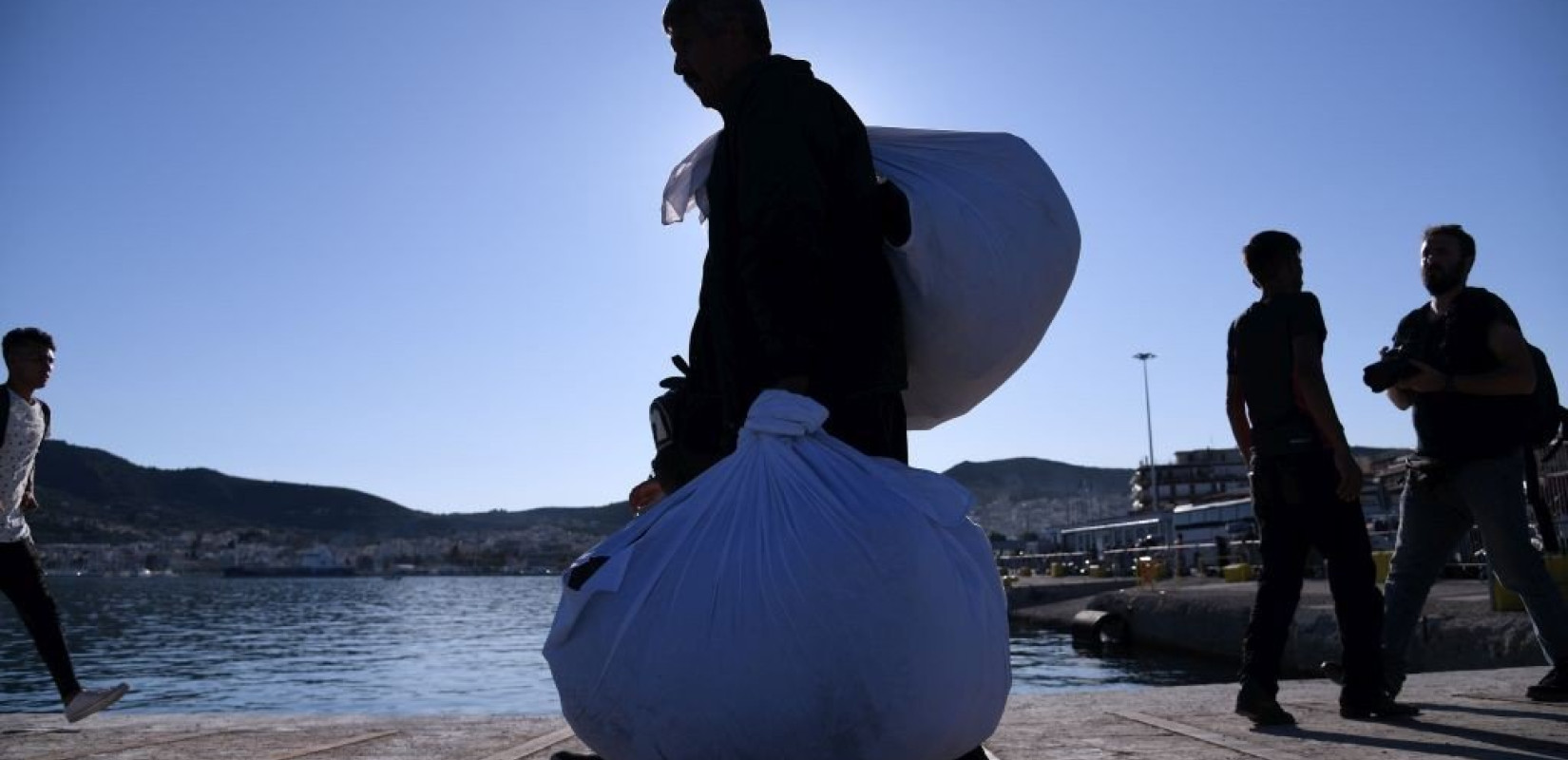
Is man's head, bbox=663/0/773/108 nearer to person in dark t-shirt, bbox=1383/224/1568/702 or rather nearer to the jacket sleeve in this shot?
the jacket sleeve

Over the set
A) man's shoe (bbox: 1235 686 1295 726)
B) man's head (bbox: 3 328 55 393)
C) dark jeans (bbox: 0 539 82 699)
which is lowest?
man's shoe (bbox: 1235 686 1295 726)

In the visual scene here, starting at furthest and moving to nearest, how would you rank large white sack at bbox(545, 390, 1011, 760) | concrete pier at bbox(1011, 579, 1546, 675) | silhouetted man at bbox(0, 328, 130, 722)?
concrete pier at bbox(1011, 579, 1546, 675), silhouetted man at bbox(0, 328, 130, 722), large white sack at bbox(545, 390, 1011, 760)

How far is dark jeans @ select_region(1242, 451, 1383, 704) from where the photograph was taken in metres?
3.88

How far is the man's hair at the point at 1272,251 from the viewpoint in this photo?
4.12 meters

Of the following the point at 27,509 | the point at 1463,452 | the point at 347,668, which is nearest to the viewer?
the point at 1463,452

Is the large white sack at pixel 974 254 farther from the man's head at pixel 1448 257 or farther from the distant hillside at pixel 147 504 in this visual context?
the distant hillside at pixel 147 504

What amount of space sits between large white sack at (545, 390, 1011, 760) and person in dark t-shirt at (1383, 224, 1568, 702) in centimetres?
306

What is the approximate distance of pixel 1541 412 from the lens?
4180mm

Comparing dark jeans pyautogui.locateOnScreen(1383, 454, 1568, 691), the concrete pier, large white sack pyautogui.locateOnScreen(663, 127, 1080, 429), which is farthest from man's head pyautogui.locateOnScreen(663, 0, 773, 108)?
the concrete pier

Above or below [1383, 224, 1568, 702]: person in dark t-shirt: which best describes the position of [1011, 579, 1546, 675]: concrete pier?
below

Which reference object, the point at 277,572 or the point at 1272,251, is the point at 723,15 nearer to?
the point at 1272,251

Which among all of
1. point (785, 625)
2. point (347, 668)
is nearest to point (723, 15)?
point (785, 625)

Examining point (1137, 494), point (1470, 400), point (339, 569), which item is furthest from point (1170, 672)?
point (339, 569)

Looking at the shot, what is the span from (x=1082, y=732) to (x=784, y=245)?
2.34 meters
